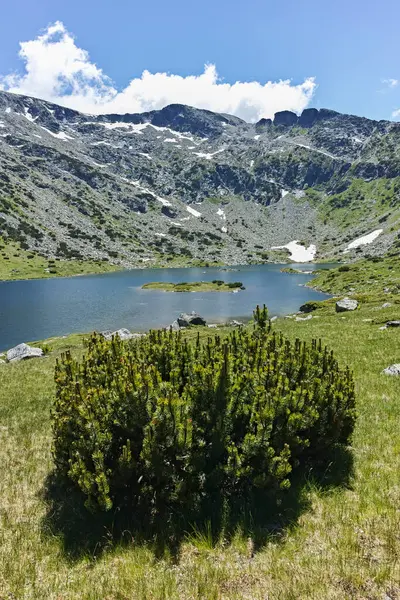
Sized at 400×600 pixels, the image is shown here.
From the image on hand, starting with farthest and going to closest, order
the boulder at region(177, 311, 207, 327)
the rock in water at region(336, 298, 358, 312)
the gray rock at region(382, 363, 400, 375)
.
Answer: the boulder at region(177, 311, 207, 327), the rock in water at region(336, 298, 358, 312), the gray rock at region(382, 363, 400, 375)

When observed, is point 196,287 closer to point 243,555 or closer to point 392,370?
point 392,370

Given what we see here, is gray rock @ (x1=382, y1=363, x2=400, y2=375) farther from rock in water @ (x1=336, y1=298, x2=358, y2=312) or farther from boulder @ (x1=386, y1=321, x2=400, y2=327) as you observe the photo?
rock in water @ (x1=336, y1=298, x2=358, y2=312)

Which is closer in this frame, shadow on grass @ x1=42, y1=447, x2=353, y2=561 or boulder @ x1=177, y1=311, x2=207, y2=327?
shadow on grass @ x1=42, y1=447, x2=353, y2=561

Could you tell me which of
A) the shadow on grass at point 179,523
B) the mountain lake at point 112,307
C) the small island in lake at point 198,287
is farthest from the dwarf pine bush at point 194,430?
the small island in lake at point 198,287

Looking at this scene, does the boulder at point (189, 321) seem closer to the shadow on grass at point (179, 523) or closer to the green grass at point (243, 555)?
the green grass at point (243, 555)

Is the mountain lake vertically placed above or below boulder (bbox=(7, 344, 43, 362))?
below

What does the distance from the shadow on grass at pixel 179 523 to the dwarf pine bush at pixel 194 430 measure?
0.30m

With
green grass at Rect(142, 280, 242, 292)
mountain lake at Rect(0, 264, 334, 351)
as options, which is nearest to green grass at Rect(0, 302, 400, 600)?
mountain lake at Rect(0, 264, 334, 351)

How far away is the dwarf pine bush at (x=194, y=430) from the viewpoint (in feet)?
25.1

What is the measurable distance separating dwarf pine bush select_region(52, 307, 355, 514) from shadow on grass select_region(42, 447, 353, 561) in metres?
0.30

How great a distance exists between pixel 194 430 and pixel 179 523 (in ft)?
7.01

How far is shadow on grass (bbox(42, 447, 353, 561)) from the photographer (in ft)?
24.8

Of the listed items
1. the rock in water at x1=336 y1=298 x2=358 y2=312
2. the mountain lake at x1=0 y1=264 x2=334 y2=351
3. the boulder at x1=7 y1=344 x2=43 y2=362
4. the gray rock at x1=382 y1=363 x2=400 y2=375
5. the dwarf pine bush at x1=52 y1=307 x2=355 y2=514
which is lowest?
the mountain lake at x1=0 y1=264 x2=334 y2=351

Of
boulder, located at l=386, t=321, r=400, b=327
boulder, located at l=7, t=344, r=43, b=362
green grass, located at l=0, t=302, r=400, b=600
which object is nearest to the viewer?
green grass, located at l=0, t=302, r=400, b=600
